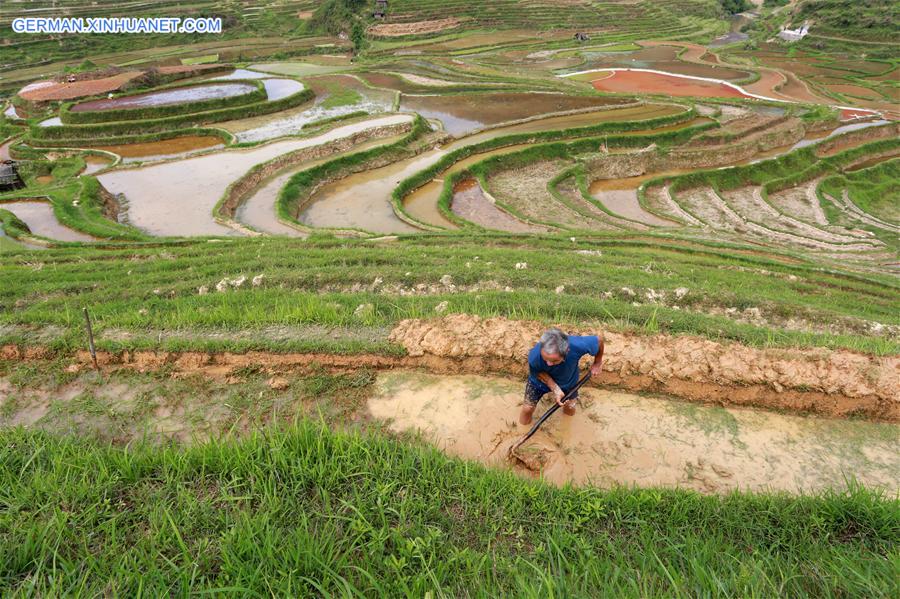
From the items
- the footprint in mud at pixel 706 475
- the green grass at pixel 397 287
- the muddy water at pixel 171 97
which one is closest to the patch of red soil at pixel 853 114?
the green grass at pixel 397 287

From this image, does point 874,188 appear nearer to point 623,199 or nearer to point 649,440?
point 623,199

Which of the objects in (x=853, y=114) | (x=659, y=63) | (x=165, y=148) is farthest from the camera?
(x=659, y=63)

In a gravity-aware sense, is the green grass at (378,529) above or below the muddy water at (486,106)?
below

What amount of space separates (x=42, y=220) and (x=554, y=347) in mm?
24399

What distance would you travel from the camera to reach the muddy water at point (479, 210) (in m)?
20.4

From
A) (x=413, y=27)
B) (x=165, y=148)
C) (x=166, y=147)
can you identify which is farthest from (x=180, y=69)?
(x=413, y=27)

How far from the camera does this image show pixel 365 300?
8.32 m

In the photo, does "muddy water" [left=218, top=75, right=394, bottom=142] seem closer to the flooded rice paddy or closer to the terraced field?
the terraced field

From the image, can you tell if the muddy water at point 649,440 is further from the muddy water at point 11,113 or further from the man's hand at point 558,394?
the muddy water at point 11,113

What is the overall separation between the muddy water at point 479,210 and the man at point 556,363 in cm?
1450

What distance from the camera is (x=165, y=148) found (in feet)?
97.6

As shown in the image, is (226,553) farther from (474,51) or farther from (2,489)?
(474,51)

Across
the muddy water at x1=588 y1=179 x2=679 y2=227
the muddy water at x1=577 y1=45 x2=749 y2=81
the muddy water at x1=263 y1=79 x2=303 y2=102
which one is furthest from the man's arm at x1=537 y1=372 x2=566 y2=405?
the muddy water at x1=577 y1=45 x2=749 y2=81

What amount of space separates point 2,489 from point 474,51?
63.8 m
